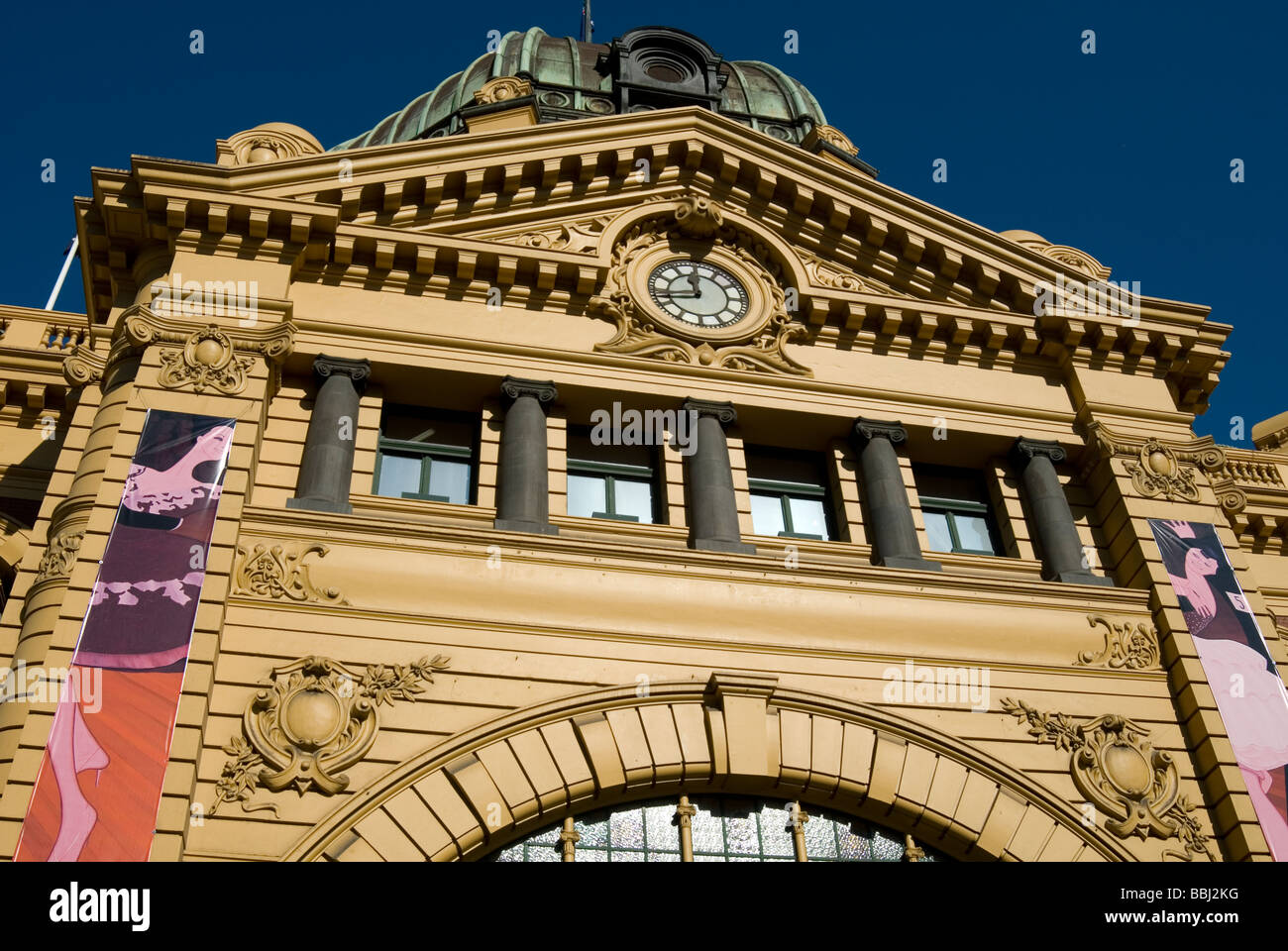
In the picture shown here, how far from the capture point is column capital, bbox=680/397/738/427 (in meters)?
20.8

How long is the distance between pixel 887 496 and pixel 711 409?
314 centimetres

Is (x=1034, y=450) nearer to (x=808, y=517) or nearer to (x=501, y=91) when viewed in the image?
(x=808, y=517)

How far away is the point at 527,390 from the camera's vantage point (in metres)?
20.2

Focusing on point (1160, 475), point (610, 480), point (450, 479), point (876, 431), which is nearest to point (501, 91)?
point (610, 480)

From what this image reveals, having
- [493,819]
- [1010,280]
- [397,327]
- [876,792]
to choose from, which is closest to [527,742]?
[493,819]

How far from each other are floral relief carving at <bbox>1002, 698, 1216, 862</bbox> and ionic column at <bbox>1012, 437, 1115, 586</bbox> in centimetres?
267

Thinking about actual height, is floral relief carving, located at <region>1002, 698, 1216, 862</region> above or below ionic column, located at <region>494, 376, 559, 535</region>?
below

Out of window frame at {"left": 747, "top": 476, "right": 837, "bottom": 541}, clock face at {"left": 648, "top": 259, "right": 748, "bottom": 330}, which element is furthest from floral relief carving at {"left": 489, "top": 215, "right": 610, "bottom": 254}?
window frame at {"left": 747, "top": 476, "right": 837, "bottom": 541}

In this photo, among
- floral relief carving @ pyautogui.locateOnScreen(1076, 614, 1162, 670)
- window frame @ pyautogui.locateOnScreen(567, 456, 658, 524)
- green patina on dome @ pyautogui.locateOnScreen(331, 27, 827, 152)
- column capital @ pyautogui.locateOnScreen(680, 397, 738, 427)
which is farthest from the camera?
green patina on dome @ pyautogui.locateOnScreen(331, 27, 827, 152)

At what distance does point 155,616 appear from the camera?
15500 mm

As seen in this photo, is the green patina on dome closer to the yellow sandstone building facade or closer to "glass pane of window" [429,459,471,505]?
the yellow sandstone building facade
